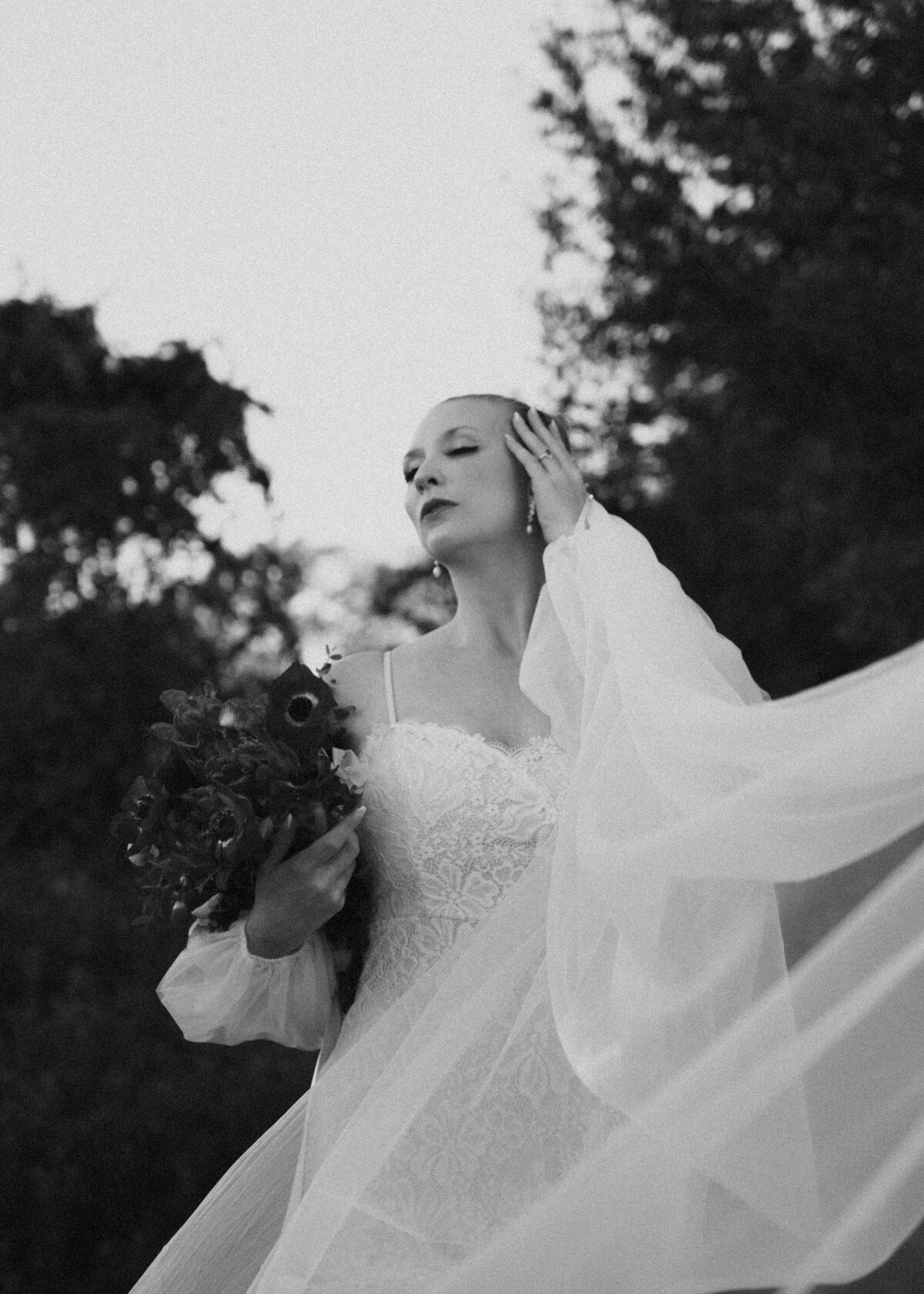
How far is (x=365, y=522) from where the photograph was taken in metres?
15.4

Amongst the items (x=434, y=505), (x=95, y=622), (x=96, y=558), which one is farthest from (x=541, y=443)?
(x=96, y=558)

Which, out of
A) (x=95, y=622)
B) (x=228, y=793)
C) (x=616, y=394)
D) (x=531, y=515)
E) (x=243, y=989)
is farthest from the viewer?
(x=616, y=394)

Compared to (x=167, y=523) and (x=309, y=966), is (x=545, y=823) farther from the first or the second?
(x=167, y=523)

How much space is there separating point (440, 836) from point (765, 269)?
337 inches

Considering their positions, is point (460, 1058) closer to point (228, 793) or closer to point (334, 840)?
point (334, 840)

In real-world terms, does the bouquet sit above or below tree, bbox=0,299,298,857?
below

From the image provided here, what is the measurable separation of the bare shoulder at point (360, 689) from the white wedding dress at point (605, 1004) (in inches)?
1.2

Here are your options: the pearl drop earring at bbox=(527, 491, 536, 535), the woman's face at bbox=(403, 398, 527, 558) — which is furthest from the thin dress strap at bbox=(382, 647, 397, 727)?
the pearl drop earring at bbox=(527, 491, 536, 535)

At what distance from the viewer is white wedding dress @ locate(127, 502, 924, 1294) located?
86.3 inches

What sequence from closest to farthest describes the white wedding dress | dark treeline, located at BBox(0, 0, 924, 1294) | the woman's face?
the white wedding dress
the woman's face
dark treeline, located at BBox(0, 0, 924, 1294)

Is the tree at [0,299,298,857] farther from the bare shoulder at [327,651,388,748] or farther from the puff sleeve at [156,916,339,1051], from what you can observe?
the puff sleeve at [156,916,339,1051]

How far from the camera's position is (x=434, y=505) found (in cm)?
348

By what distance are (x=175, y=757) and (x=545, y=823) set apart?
71cm

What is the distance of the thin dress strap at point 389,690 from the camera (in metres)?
3.34
